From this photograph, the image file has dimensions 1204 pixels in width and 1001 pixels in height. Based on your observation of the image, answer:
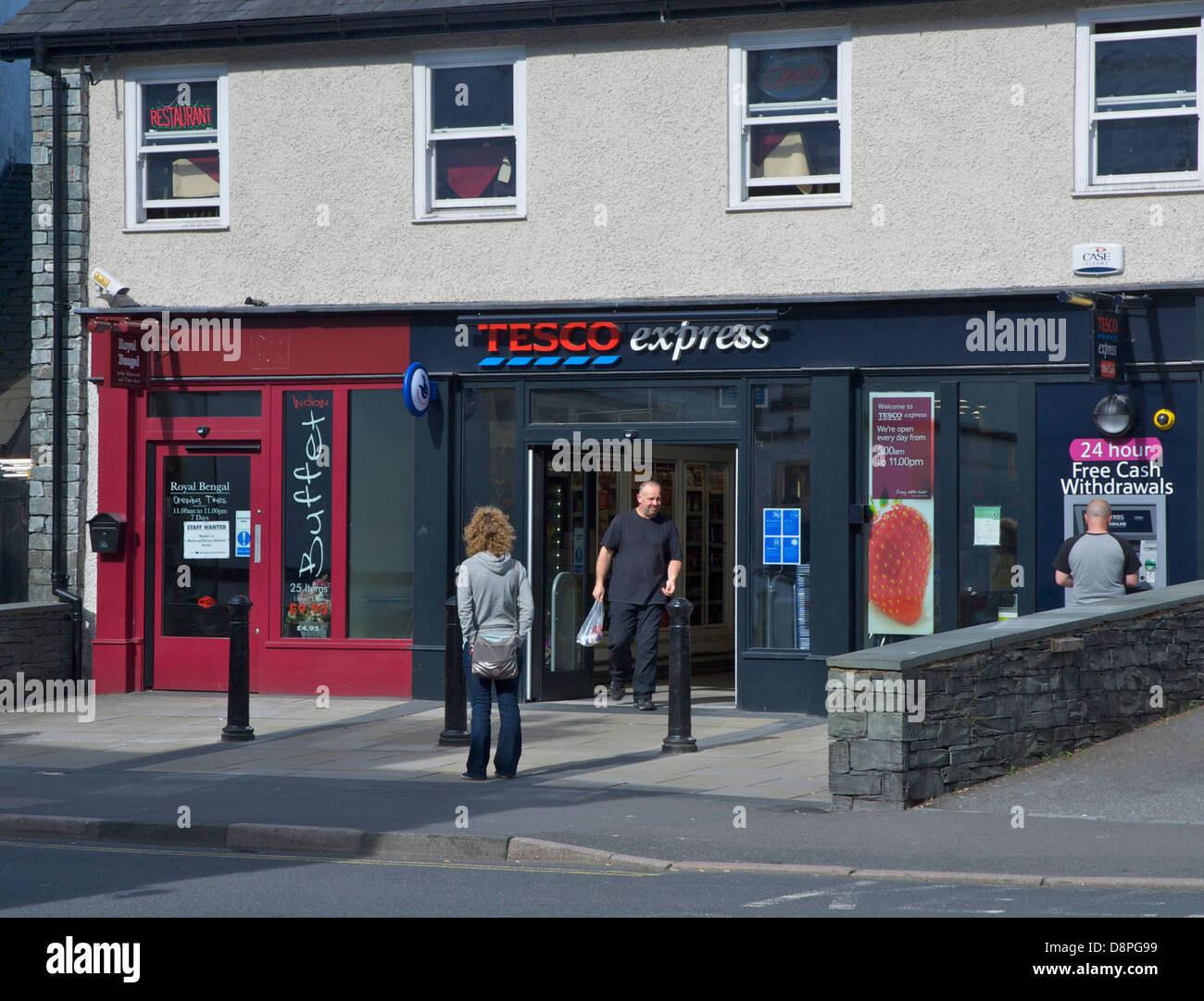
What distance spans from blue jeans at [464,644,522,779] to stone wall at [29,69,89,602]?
269 inches

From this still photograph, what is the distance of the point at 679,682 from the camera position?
1148 centimetres

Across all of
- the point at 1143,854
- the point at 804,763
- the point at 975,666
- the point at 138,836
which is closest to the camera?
the point at 1143,854

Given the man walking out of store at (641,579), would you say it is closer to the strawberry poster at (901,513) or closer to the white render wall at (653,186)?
the strawberry poster at (901,513)

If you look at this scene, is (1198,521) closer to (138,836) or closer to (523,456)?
(523,456)

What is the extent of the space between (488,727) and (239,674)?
2746 mm

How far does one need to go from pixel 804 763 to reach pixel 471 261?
6.03 m

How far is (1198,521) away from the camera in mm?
13211

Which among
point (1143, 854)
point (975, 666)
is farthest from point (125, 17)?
point (1143, 854)

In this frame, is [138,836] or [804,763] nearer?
[138,836]

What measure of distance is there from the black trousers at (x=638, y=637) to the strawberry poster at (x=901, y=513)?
6.29 ft

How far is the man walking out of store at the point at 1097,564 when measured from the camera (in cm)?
1219

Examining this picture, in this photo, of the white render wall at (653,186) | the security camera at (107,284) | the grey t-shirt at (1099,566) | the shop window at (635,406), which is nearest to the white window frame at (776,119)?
the white render wall at (653,186)

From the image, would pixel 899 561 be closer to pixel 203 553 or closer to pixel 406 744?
pixel 406 744

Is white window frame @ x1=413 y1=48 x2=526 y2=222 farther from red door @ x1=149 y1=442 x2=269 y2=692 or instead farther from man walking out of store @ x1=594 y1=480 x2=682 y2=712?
man walking out of store @ x1=594 y1=480 x2=682 y2=712
